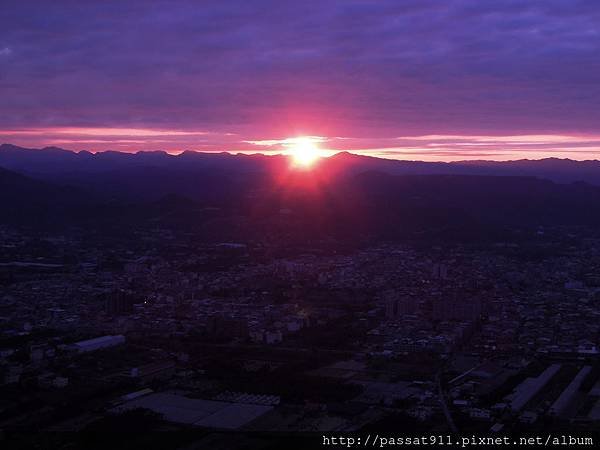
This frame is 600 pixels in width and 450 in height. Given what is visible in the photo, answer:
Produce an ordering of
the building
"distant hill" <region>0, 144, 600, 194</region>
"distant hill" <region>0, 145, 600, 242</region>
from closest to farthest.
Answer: the building < "distant hill" <region>0, 145, 600, 242</region> < "distant hill" <region>0, 144, 600, 194</region>

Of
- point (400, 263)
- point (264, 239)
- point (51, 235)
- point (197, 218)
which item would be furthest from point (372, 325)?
point (197, 218)

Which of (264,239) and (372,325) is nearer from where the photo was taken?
(372,325)

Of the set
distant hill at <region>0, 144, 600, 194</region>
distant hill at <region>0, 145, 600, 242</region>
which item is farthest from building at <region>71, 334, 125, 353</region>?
distant hill at <region>0, 144, 600, 194</region>

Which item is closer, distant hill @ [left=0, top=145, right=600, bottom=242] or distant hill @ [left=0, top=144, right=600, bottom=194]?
distant hill @ [left=0, top=145, right=600, bottom=242]

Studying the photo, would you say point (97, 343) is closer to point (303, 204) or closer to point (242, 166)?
point (303, 204)

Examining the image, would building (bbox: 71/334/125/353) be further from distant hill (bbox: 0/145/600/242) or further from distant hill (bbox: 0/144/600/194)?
distant hill (bbox: 0/144/600/194)

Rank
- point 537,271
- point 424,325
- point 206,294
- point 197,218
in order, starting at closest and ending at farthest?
point 424,325
point 206,294
point 537,271
point 197,218

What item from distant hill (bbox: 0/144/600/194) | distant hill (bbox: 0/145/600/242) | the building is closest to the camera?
the building

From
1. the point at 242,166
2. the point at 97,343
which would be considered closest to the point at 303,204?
the point at 97,343

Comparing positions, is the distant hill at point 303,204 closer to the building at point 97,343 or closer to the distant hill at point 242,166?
the distant hill at point 242,166

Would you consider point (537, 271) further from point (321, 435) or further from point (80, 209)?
point (80, 209)

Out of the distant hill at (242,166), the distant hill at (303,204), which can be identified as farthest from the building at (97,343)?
the distant hill at (242,166)
